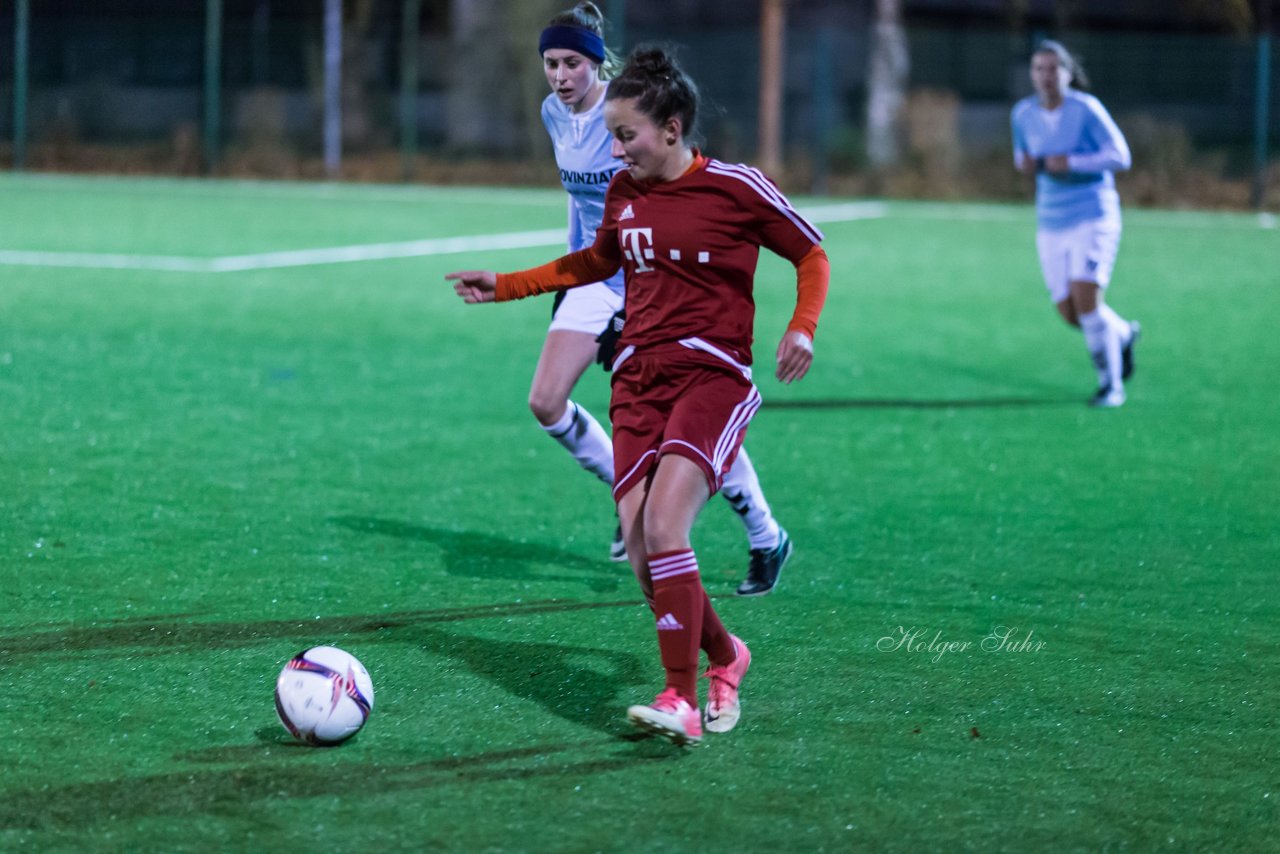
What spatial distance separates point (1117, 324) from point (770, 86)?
18.7 metres

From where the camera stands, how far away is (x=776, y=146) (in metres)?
29.5

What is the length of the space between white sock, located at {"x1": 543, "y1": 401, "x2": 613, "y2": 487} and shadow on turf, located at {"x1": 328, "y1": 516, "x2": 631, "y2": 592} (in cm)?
35

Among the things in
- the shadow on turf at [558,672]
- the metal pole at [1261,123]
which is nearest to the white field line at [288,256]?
the metal pole at [1261,123]

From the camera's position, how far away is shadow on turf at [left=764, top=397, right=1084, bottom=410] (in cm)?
1041

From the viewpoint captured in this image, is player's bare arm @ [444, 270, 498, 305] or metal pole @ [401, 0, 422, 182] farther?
metal pole @ [401, 0, 422, 182]

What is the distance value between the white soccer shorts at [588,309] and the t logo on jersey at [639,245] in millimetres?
1733

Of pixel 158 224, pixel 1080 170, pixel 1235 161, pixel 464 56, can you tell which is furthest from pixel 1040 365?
pixel 464 56

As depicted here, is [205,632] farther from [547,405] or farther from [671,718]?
[671,718]

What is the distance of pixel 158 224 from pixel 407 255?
14.2 feet

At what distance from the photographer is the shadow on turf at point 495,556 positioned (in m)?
6.52

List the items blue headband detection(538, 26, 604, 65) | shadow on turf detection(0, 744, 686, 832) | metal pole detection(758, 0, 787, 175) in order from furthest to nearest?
metal pole detection(758, 0, 787, 175) < blue headband detection(538, 26, 604, 65) < shadow on turf detection(0, 744, 686, 832)

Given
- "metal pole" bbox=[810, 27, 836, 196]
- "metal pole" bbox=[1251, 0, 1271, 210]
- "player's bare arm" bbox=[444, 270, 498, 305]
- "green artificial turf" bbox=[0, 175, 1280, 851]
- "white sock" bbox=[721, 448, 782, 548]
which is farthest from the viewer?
"metal pole" bbox=[810, 27, 836, 196]

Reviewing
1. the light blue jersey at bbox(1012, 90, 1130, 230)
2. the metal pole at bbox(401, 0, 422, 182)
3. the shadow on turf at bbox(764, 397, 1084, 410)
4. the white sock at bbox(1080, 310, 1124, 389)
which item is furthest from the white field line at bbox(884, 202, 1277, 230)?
the shadow on turf at bbox(764, 397, 1084, 410)

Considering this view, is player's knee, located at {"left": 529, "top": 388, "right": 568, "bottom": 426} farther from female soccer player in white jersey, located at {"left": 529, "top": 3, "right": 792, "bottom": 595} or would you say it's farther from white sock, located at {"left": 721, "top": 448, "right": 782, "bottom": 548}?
white sock, located at {"left": 721, "top": 448, "right": 782, "bottom": 548}
